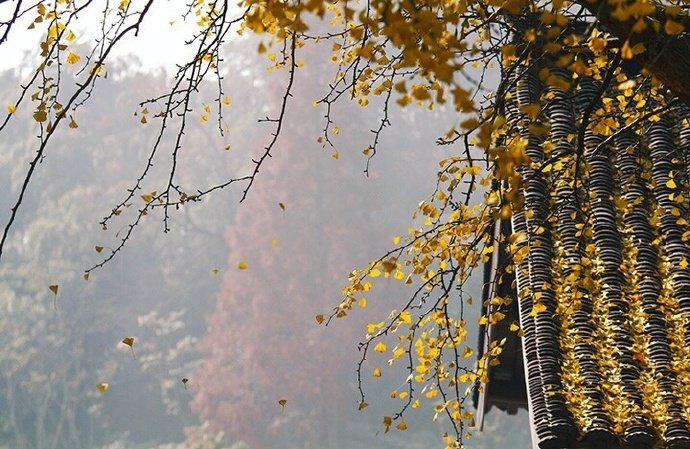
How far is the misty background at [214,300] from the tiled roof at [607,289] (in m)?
20.0

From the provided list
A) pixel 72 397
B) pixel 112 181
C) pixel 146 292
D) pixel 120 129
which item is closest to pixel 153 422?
pixel 72 397

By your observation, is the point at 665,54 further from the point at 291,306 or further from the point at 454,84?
the point at 291,306

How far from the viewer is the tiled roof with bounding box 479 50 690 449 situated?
3.91m

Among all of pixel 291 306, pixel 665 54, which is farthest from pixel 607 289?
pixel 291 306

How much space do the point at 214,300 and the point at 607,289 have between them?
26608 millimetres

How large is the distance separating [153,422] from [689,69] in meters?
26.9

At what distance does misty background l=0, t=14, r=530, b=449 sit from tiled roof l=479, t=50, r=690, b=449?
65.7 ft

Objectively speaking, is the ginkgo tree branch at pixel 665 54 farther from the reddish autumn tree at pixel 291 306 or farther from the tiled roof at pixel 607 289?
the reddish autumn tree at pixel 291 306

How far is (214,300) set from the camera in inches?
1201

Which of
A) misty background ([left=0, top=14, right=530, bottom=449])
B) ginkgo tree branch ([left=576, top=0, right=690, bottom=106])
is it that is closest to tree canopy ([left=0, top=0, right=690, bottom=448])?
ginkgo tree branch ([left=576, top=0, right=690, bottom=106])

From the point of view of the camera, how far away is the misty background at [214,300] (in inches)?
1018

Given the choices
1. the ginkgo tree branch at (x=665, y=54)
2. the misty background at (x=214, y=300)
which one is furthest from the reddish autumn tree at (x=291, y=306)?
the ginkgo tree branch at (x=665, y=54)

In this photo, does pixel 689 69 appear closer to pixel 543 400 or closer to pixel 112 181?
pixel 543 400

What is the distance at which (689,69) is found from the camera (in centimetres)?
255
